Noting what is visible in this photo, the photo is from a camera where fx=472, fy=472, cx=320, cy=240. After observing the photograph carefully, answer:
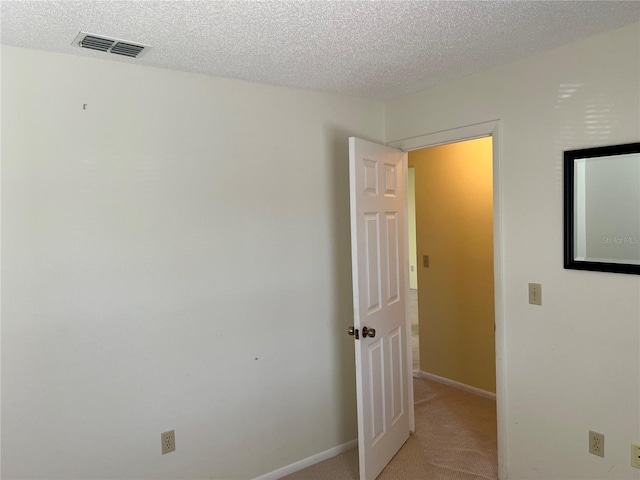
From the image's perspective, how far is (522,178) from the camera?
2520 mm

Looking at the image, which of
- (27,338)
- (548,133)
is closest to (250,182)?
(27,338)

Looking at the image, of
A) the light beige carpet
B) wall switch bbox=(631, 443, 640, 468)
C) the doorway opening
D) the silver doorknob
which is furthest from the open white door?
wall switch bbox=(631, 443, 640, 468)

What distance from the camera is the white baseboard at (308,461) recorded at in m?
2.85

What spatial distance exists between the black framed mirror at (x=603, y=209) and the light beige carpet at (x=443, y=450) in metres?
1.41

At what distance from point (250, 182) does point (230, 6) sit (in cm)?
116

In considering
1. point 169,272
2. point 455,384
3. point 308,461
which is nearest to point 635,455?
point 308,461

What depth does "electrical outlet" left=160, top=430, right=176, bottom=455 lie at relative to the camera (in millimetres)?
2469

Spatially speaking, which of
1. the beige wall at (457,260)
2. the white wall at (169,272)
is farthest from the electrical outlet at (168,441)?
the beige wall at (457,260)

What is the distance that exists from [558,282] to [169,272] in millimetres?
1996

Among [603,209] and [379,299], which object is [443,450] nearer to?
[379,299]

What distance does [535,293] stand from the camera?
2.49 metres

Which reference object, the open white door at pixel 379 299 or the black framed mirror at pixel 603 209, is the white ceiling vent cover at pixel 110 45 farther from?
the black framed mirror at pixel 603 209

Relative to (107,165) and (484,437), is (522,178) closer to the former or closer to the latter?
(484,437)

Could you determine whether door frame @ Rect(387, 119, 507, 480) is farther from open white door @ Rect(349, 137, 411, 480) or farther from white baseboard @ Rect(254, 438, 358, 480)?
white baseboard @ Rect(254, 438, 358, 480)
